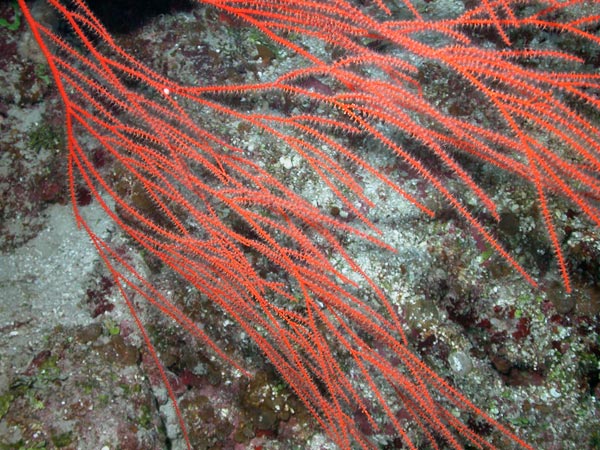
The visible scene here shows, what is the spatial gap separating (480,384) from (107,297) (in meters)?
2.52

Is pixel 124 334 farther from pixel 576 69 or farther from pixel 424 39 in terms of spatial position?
pixel 576 69

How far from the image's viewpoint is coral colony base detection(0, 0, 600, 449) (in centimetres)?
207

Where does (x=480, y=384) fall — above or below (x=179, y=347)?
below

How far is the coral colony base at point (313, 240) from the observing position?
6.78ft

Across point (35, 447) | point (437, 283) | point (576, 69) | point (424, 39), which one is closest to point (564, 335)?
point (437, 283)

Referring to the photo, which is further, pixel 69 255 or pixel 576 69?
pixel 576 69

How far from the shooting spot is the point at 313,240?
9.46 feet

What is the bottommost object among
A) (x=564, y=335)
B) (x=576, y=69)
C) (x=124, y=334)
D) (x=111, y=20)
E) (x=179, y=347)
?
(x=564, y=335)

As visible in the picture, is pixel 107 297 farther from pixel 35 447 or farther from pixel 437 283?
pixel 437 283

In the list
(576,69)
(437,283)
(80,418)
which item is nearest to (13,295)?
(80,418)

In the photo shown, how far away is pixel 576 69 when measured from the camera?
321 cm

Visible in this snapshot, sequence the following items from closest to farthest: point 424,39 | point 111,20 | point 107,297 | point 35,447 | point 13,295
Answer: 1. point 35,447
2. point 13,295
3. point 107,297
4. point 111,20
5. point 424,39

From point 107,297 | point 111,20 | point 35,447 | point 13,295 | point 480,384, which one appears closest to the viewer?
point 35,447

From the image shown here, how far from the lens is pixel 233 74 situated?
123 inches
